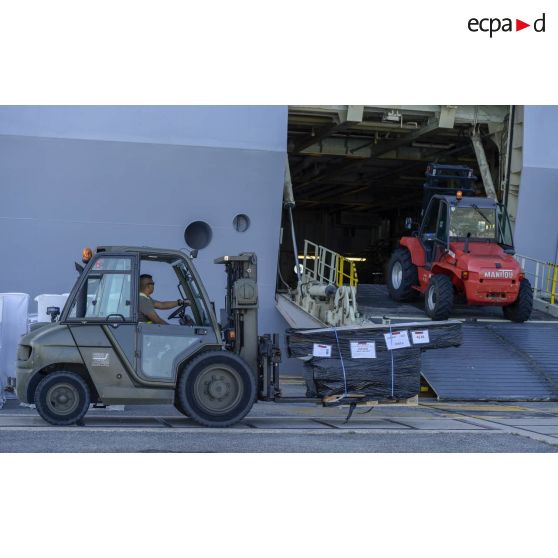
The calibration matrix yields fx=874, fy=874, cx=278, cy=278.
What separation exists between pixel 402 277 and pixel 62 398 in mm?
9998

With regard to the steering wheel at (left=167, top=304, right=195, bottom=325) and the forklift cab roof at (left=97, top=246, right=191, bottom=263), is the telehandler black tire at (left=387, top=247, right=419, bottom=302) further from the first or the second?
the forklift cab roof at (left=97, top=246, right=191, bottom=263)

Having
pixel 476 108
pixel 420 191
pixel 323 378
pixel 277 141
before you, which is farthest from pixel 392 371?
pixel 420 191

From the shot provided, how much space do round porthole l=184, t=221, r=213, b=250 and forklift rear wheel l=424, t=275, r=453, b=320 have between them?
4.12 m

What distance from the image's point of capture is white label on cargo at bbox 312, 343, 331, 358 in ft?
30.8

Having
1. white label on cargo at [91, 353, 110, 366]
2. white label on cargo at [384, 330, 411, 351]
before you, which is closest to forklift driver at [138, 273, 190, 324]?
white label on cargo at [91, 353, 110, 366]

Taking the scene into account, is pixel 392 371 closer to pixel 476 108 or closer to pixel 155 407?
pixel 155 407

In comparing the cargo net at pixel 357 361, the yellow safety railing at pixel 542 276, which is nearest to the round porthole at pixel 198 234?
the yellow safety railing at pixel 542 276

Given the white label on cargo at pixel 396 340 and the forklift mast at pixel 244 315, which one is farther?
the white label on cargo at pixel 396 340

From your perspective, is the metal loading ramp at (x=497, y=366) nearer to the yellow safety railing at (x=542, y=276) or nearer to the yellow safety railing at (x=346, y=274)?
the yellow safety railing at (x=346, y=274)

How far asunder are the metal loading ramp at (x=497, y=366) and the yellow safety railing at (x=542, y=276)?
2236mm

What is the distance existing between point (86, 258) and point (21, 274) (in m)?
6.75

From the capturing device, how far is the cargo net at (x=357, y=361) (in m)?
9.39

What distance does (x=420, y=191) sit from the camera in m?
31.1

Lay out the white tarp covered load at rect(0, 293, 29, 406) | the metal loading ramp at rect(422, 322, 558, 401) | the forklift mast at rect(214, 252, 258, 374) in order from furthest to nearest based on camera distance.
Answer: the metal loading ramp at rect(422, 322, 558, 401) → the white tarp covered load at rect(0, 293, 29, 406) → the forklift mast at rect(214, 252, 258, 374)
